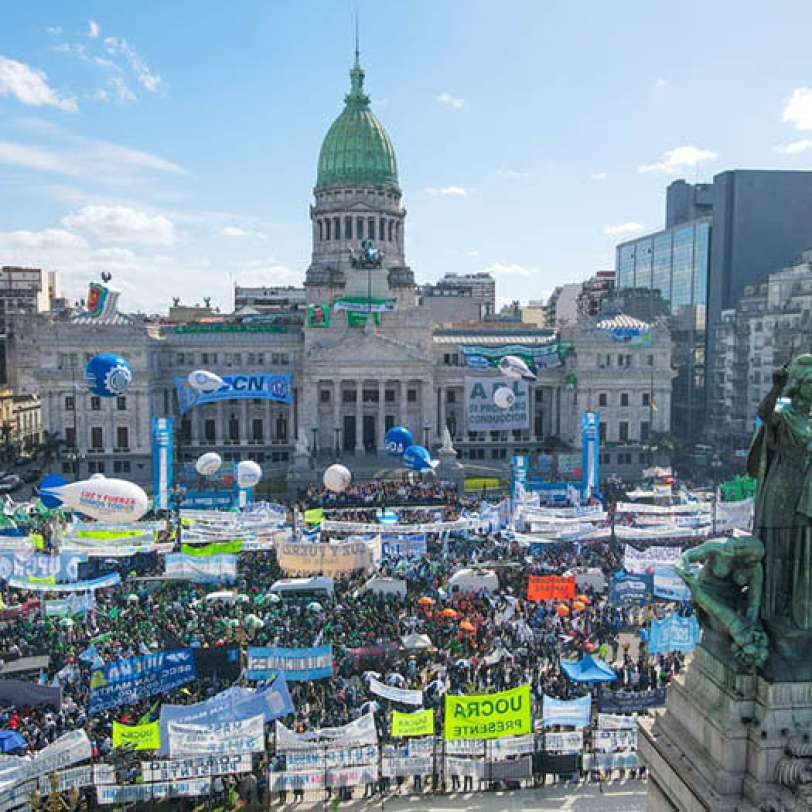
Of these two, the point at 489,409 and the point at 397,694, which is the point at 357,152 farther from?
the point at 397,694

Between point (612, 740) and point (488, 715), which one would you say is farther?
point (612, 740)

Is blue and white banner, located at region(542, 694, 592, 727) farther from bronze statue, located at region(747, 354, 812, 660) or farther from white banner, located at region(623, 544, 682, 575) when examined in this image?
bronze statue, located at region(747, 354, 812, 660)

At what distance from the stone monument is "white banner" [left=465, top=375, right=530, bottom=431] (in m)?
Answer: 72.1

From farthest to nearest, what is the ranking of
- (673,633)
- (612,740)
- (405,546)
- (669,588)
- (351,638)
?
1. (405,546)
2. (669,588)
3. (351,638)
4. (673,633)
5. (612,740)

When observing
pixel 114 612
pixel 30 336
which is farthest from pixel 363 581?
pixel 30 336

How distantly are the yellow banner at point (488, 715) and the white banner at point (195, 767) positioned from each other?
5.78m

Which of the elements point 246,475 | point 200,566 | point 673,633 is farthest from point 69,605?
point 673,633

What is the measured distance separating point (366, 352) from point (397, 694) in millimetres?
62981

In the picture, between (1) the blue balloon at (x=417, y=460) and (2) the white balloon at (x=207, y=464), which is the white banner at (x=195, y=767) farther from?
(2) the white balloon at (x=207, y=464)

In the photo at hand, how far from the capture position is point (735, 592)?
10453mm

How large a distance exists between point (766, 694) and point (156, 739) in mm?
17897

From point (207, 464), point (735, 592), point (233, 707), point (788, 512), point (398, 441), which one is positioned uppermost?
point (788, 512)

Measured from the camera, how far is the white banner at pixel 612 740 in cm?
2409

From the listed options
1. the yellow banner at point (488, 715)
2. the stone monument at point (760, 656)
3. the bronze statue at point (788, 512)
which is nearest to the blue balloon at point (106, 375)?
the yellow banner at point (488, 715)
